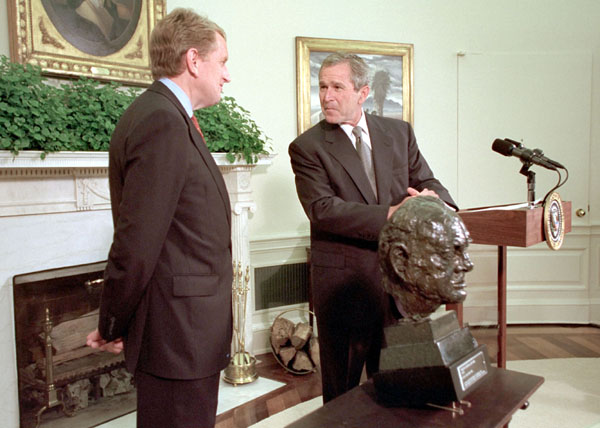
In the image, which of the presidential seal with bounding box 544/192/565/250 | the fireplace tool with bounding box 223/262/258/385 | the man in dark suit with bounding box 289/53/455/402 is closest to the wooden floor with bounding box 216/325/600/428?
the fireplace tool with bounding box 223/262/258/385

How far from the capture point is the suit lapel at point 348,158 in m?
2.20

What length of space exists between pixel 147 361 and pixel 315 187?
1.03 metres

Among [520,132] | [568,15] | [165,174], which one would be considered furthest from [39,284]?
[568,15]

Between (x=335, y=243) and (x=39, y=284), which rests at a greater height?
(x=335, y=243)

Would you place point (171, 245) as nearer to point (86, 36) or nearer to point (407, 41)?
point (86, 36)

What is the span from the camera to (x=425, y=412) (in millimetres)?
1275

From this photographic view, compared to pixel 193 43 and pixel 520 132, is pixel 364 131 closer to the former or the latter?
pixel 193 43

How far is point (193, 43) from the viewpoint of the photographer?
1576 mm

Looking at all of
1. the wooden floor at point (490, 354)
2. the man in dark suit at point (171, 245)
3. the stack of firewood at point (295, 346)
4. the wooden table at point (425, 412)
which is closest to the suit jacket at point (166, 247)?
the man in dark suit at point (171, 245)

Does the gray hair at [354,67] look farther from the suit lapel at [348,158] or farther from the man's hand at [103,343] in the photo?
the man's hand at [103,343]

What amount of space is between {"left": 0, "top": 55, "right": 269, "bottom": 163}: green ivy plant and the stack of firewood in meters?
1.63

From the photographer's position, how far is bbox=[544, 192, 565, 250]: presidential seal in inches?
85.2

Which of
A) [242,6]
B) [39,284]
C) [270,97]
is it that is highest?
[242,6]

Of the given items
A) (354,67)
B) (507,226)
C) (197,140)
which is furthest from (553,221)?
(197,140)
